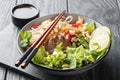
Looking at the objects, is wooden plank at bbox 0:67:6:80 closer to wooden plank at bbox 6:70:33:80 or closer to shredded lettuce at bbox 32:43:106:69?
wooden plank at bbox 6:70:33:80

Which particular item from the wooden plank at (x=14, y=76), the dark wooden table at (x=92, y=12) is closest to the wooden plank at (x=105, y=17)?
the dark wooden table at (x=92, y=12)

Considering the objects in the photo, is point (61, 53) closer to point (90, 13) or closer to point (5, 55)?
point (5, 55)

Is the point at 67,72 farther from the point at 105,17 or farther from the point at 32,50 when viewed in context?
the point at 105,17

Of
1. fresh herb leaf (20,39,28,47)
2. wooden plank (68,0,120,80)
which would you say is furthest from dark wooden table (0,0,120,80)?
fresh herb leaf (20,39,28,47)

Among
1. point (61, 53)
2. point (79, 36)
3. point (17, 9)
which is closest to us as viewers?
point (61, 53)

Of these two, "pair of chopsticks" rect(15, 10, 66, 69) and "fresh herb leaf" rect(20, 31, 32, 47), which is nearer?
"pair of chopsticks" rect(15, 10, 66, 69)

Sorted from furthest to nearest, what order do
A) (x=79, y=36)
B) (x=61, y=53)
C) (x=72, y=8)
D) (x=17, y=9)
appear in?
(x=72, y=8) → (x=17, y=9) → (x=79, y=36) → (x=61, y=53)

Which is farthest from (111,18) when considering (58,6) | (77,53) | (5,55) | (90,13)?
(5,55)
